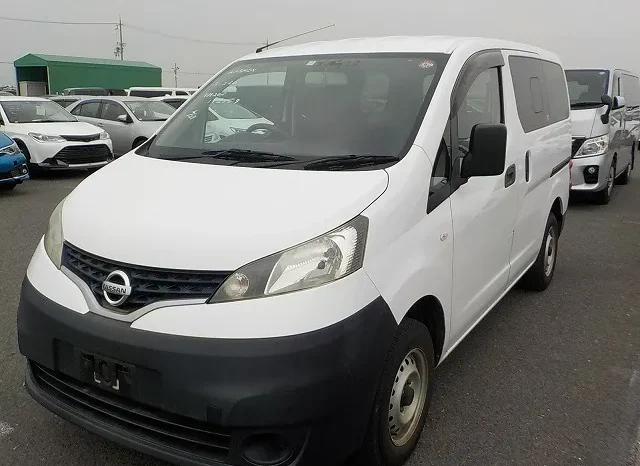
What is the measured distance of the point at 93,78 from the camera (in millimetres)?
36938

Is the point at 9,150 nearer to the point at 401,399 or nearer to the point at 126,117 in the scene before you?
the point at 126,117

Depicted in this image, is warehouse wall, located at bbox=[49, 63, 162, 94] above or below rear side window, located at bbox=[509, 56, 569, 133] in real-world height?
above

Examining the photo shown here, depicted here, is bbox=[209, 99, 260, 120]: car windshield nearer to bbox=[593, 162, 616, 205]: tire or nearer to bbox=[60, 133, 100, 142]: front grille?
bbox=[593, 162, 616, 205]: tire

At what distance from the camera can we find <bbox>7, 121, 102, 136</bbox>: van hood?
1129cm

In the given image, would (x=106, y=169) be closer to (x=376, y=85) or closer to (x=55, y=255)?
(x=55, y=255)

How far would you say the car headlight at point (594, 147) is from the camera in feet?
28.1

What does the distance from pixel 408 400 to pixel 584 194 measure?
26.4ft

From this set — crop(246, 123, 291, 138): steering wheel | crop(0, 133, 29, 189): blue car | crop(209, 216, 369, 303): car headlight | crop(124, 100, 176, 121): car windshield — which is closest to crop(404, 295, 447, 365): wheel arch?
crop(209, 216, 369, 303): car headlight

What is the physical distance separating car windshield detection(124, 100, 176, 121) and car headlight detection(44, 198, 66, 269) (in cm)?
1136

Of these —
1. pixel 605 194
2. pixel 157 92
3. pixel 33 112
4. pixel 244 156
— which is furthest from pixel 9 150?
pixel 157 92

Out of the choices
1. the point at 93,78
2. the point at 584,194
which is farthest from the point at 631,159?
the point at 93,78

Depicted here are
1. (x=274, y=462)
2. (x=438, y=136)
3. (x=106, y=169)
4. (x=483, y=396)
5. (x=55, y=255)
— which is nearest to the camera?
(x=274, y=462)

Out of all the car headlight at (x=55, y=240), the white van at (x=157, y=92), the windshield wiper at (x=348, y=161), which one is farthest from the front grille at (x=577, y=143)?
the white van at (x=157, y=92)

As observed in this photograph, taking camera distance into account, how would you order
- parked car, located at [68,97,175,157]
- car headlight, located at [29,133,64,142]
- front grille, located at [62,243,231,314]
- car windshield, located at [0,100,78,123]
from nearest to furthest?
front grille, located at [62,243,231,314]
car headlight, located at [29,133,64,142]
car windshield, located at [0,100,78,123]
parked car, located at [68,97,175,157]
